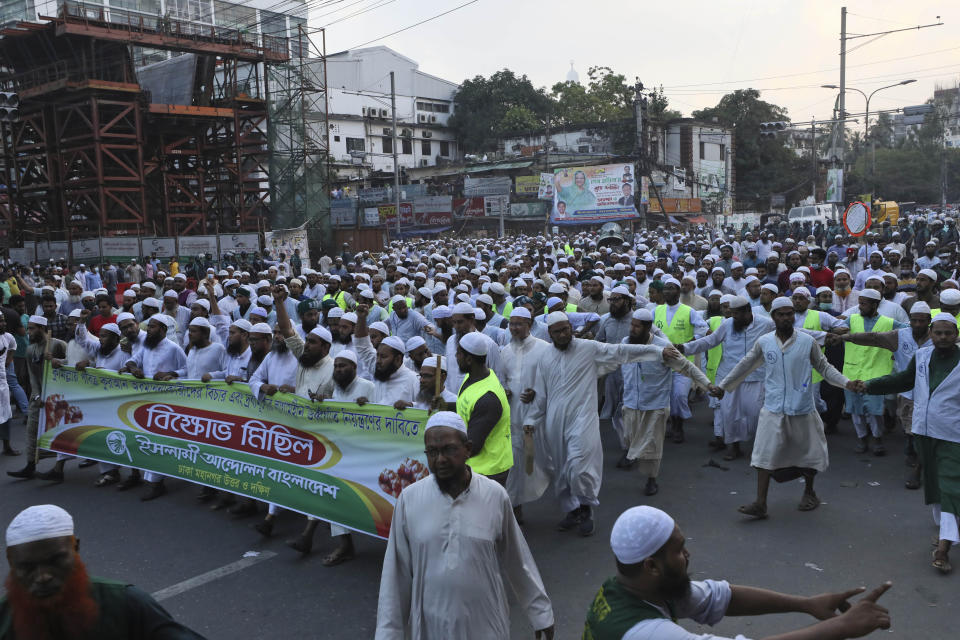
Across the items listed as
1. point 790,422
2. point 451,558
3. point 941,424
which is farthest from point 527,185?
point 451,558

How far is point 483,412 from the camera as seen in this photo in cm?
460

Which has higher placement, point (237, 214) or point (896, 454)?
point (237, 214)

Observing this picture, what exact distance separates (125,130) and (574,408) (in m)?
34.6

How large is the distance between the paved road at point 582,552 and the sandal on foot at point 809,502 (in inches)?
3.5

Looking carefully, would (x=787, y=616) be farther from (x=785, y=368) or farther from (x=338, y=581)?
(x=338, y=581)

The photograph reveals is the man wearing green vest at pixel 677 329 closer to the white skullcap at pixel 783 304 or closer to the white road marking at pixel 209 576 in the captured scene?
the white skullcap at pixel 783 304

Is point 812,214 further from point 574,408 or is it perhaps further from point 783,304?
point 574,408

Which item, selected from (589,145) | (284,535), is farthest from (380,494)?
(589,145)

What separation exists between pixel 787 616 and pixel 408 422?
262 centimetres

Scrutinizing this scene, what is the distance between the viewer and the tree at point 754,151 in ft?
173

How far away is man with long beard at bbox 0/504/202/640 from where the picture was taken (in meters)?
2.33

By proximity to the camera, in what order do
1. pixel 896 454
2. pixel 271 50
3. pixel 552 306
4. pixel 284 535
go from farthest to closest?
pixel 271 50, pixel 552 306, pixel 896 454, pixel 284 535

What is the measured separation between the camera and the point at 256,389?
624 centimetres

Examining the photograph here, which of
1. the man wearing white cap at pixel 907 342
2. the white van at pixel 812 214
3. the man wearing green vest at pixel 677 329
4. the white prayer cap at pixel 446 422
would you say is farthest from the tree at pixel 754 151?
the white prayer cap at pixel 446 422
